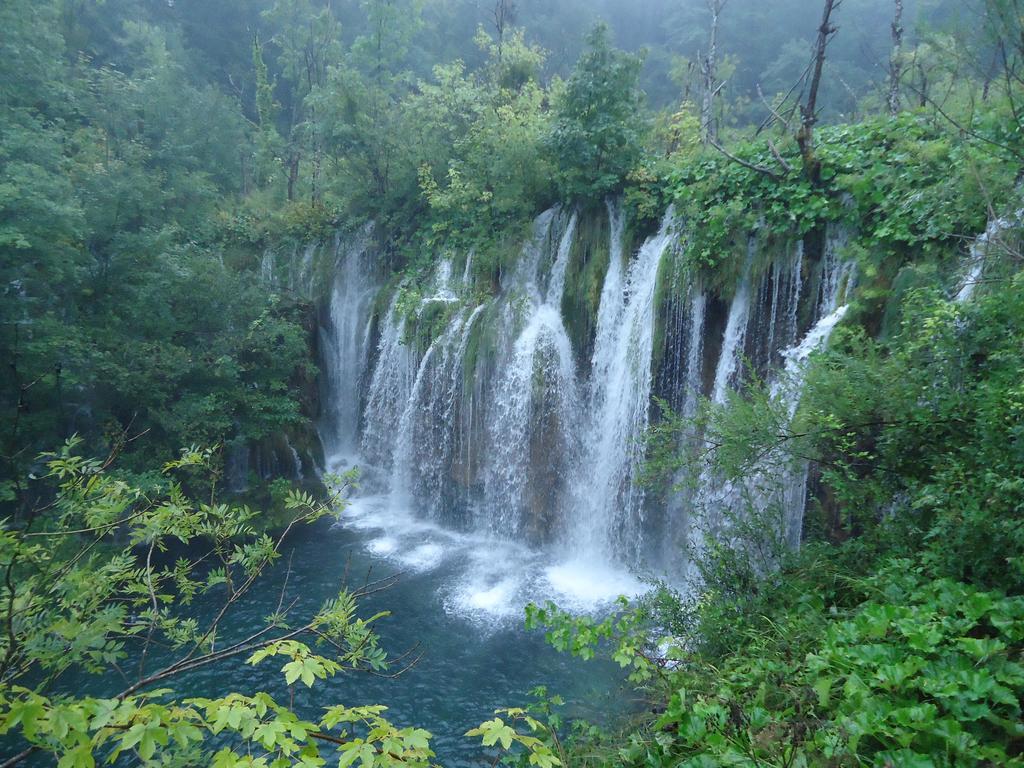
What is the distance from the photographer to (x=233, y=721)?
6.89ft

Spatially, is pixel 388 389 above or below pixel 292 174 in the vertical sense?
below

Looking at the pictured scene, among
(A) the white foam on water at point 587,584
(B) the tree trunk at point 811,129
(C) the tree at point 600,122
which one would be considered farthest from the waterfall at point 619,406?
(B) the tree trunk at point 811,129

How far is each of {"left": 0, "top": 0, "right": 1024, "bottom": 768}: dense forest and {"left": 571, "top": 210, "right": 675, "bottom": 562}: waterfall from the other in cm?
8

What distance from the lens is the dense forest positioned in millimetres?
3070

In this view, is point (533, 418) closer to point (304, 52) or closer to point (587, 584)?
point (587, 584)

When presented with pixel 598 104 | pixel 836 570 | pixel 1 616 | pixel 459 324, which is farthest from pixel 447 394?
pixel 1 616

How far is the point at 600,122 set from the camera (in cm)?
1198

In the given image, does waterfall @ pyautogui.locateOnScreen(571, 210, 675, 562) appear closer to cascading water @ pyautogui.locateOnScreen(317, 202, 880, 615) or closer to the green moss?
cascading water @ pyautogui.locateOnScreen(317, 202, 880, 615)

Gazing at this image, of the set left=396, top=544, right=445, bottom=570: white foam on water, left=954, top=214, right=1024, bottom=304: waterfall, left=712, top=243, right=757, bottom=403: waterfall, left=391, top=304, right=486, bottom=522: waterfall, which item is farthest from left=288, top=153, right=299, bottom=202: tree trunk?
left=954, top=214, right=1024, bottom=304: waterfall

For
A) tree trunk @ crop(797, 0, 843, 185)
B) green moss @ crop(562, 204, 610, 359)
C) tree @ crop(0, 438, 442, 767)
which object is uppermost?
tree trunk @ crop(797, 0, 843, 185)

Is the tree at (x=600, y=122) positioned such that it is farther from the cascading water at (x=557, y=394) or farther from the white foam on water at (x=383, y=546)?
the white foam on water at (x=383, y=546)

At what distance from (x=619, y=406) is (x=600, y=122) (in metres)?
6.06

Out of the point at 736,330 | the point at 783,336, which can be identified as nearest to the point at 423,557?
the point at 736,330

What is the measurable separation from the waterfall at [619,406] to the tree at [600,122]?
1.15 metres
